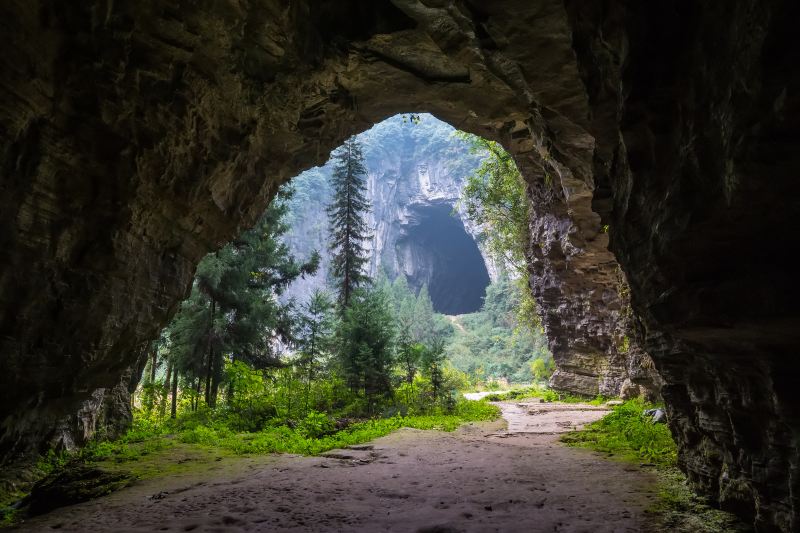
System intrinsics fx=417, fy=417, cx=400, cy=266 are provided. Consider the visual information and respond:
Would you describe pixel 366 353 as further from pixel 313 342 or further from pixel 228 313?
pixel 228 313

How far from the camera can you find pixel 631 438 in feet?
26.2

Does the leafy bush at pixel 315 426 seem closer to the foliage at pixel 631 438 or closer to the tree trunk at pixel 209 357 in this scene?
the tree trunk at pixel 209 357

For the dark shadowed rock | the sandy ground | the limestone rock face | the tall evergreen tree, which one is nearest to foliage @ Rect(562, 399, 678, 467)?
the sandy ground

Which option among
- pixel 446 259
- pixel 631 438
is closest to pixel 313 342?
pixel 631 438

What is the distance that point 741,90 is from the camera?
2357 millimetres

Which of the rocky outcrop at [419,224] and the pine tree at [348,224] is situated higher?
the rocky outcrop at [419,224]

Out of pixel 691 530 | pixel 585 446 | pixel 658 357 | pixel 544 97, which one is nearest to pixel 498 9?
pixel 544 97

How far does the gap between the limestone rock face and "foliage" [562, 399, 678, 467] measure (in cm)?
141

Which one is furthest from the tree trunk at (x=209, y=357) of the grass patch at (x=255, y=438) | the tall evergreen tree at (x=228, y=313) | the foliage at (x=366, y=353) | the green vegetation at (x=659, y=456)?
the green vegetation at (x=659, y=456)

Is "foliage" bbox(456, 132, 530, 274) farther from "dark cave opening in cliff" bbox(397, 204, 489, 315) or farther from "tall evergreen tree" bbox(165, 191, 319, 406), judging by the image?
"dark cave opening in cliff" bbox(397, 204, 489, 315)

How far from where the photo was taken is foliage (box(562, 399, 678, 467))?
21.5 ft

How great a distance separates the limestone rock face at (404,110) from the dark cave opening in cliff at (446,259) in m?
62.9

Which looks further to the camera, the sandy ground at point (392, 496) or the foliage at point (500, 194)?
the foliage at point (500, 194)

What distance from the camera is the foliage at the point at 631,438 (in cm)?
655
